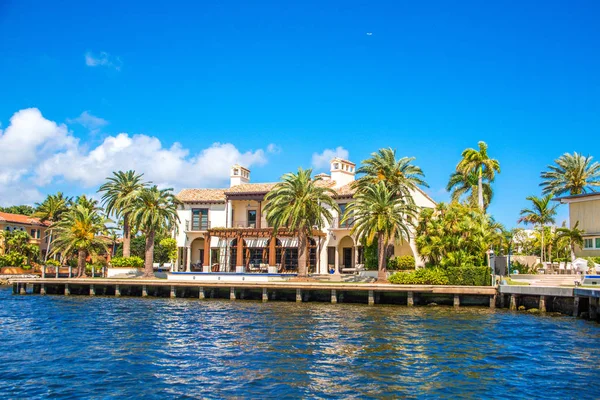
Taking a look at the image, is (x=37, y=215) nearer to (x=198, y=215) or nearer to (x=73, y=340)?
(x=198, y=215)

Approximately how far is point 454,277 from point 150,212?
1126 inches

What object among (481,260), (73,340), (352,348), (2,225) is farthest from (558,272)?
(2,225)

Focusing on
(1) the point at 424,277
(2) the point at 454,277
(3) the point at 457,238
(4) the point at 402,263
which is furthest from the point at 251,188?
(2) the point at 454,277

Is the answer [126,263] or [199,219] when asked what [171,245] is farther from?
[126,263]

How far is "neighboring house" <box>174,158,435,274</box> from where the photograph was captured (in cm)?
5762

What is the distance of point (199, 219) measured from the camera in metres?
64.4

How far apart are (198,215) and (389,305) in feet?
97.6

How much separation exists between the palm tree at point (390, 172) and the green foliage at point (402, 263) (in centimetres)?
562

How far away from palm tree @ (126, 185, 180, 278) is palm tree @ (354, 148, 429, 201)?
62.2ft

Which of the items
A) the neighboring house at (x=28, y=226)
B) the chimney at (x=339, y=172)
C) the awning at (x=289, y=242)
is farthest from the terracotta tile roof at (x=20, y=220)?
the chimney at (x=339, y=172)

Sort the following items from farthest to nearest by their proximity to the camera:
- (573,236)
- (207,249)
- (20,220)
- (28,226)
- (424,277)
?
(28,226) < (20,220) < (207,249) < (573,236) < (424,277)

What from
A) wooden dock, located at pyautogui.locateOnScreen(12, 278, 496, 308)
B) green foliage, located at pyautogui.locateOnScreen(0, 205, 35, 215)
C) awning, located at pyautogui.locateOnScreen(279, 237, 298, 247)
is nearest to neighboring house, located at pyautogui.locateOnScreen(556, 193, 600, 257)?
wooden dock, located at pyautogui.locateOnScreen(12, 278, 496, 308)

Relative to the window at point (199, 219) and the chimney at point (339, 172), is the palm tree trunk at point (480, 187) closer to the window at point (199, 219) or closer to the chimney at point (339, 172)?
the chimney at point (339, 172)

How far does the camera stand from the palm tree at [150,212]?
54156 millimetres
